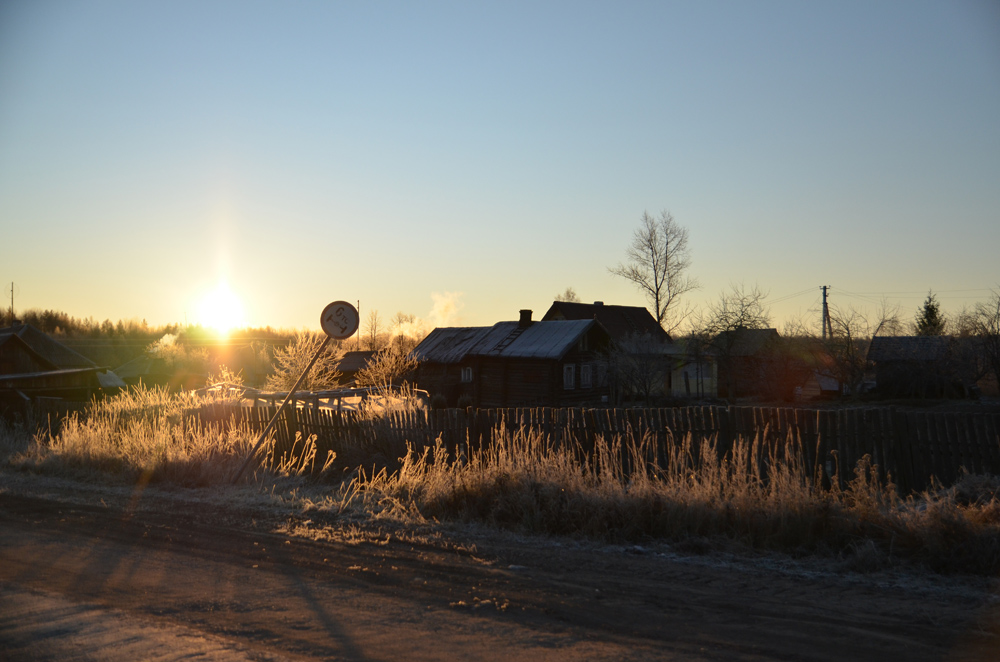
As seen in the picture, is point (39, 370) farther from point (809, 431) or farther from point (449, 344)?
point (809, 431)

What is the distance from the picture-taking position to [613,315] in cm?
5794

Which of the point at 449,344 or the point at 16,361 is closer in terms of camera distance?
the point at 16,361

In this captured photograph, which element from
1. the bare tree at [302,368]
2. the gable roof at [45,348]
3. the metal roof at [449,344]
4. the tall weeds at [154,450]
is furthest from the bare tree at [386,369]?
the tall weeds at [154,450]

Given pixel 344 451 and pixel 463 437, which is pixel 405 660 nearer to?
pixel 463 437

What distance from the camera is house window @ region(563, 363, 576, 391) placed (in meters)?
40.2

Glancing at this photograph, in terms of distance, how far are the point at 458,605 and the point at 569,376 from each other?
118 feet

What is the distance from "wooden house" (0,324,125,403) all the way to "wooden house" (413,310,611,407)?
18146 millimetres

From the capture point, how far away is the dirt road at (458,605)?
4184mm

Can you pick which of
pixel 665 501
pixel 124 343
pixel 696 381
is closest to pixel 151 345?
pixel 124 343

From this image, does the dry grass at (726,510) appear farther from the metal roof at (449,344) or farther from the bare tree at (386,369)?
the metal roof at (449,344)

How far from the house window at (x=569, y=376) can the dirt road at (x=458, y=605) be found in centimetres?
3314

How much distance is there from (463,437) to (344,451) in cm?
240

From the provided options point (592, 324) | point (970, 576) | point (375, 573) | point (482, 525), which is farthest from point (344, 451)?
point (592, 324)

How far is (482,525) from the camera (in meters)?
7.86
